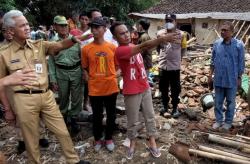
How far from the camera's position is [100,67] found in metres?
4.71

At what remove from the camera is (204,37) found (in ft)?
77.2

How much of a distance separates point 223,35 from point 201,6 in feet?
73.8

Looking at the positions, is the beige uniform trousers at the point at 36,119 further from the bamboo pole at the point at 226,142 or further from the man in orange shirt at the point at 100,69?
Result: the bamboo pole at the point at 226,142

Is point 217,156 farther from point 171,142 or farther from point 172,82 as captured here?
point 172,82

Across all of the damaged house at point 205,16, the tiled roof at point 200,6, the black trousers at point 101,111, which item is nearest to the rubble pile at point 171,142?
the black trousers at point 101,111

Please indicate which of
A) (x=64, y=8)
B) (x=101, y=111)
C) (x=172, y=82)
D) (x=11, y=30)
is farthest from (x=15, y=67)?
(x=64, y=8)

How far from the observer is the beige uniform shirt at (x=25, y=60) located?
4.05 meters

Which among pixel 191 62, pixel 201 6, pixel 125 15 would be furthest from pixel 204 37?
pixel 191 62

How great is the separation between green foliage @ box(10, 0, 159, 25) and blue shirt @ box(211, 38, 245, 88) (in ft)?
58.7

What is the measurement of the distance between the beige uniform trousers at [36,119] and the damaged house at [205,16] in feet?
53.7

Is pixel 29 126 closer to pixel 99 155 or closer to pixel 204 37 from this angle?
pixel 99 155

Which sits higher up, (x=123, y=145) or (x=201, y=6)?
(x=201, y=6)

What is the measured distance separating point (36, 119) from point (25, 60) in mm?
763

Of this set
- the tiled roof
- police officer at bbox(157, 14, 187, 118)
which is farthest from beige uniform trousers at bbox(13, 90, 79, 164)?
the tiled roof
